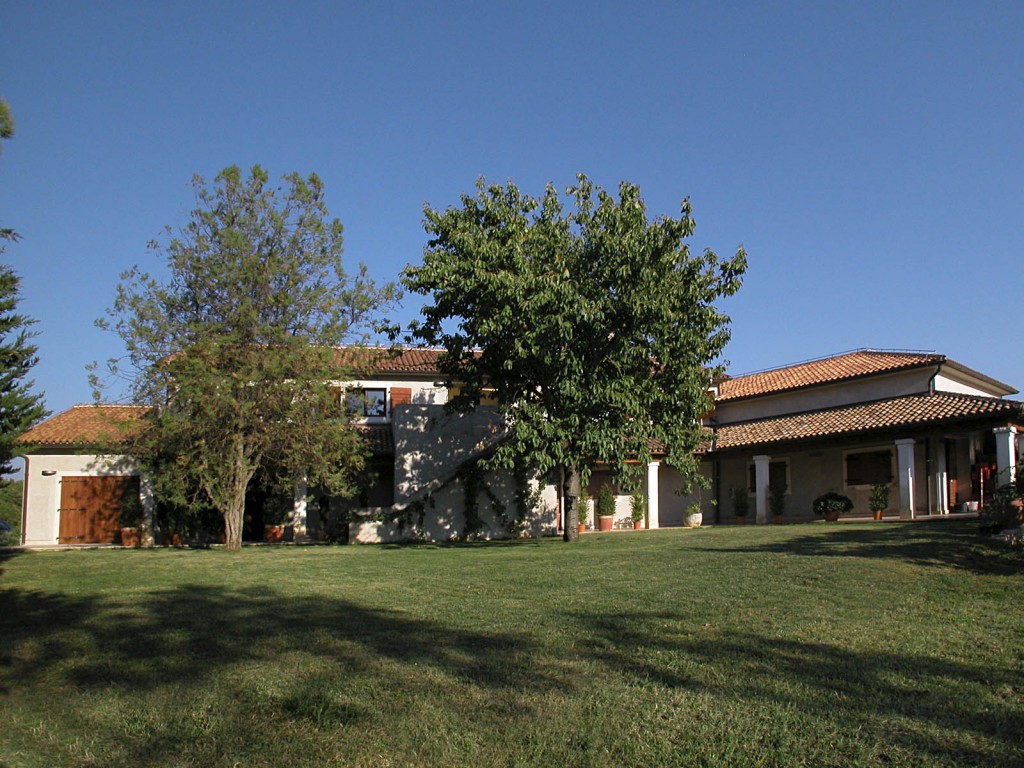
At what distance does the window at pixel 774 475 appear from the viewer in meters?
31.4

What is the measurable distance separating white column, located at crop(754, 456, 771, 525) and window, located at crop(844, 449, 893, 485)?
2704mm

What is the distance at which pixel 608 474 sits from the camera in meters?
33.8

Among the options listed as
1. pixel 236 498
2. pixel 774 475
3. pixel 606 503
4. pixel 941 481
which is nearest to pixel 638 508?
pixel 606 503

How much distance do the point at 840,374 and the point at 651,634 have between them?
85.6ft

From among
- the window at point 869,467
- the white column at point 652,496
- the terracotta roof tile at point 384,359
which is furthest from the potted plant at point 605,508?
the window at point 869,467

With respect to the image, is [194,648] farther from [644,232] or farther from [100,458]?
[100,458]

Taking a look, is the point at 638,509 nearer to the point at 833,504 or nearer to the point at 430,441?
the point at 833,504

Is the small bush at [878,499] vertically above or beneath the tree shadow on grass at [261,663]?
above

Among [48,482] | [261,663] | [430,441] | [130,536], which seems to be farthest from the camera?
[48,482]

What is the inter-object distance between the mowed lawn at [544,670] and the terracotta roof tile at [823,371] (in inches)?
716

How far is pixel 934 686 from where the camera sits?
5457mm

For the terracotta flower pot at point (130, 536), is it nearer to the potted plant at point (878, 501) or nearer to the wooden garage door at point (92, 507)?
the wooden garage door at point (92, 507)

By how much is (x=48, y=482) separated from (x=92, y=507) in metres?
1.67

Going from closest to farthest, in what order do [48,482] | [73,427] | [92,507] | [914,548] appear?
[914,548] < [48,482] < [92,507] < [73,427]
